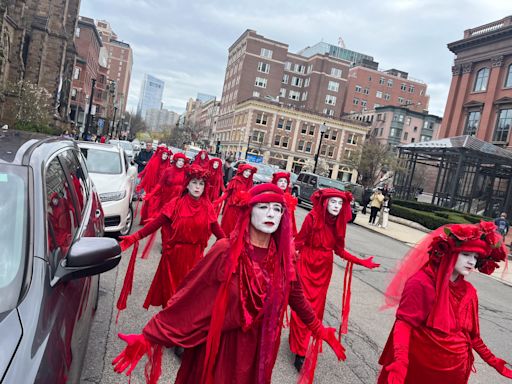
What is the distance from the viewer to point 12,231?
2.17 meters

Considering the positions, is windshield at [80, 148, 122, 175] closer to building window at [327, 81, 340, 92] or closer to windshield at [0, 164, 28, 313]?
windshield at [0, 164, 28, 313]

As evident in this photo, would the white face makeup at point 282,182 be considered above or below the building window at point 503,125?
below

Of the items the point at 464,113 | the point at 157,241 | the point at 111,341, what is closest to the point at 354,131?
the point at 464,113

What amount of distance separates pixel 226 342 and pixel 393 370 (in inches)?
40.9

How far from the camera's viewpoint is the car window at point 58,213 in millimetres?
2385

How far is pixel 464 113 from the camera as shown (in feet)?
133

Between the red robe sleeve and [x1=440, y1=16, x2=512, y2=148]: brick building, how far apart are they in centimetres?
3763

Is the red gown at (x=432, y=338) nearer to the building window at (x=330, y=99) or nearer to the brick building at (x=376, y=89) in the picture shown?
the building window at (x=330, y=99)

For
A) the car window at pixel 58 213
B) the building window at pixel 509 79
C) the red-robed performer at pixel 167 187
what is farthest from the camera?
the building window at pixel 509 79

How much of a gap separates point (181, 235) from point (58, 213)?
2.19 m

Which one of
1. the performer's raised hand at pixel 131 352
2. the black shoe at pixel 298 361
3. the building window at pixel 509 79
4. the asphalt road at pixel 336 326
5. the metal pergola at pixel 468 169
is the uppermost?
the building window at pixel 509 79

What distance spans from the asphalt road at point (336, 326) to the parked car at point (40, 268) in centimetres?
133

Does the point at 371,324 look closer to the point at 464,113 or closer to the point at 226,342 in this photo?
the point at 226,342

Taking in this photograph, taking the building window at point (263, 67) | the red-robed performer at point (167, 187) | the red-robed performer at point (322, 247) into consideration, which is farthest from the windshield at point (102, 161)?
the building window at point (263, 67)
